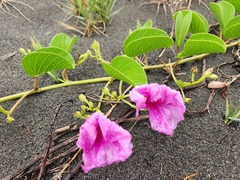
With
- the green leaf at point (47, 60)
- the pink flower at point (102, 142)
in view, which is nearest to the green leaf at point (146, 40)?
the green leaf at point (47, 60)

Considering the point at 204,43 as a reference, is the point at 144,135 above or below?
below

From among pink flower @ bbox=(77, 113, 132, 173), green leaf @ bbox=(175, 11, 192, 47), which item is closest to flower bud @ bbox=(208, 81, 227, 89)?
green leaf @ bbox=(175, 11, 192, 47)

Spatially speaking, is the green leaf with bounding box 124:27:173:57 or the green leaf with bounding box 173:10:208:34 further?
the green leaf with bounding box 173:10:208:34

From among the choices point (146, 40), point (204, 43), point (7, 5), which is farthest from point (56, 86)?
point (7, 5)

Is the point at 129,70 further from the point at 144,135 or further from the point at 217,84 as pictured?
the point at 217,84

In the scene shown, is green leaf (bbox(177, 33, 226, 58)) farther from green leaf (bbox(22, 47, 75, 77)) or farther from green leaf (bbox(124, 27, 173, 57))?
green leaf (bbox(22, 47, 75, 77))

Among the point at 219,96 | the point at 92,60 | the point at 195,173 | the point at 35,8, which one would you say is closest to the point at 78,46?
the point at 92,60
